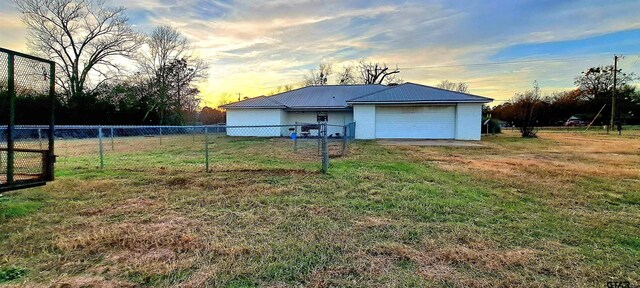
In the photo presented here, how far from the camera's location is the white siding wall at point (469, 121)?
1908 centimetres

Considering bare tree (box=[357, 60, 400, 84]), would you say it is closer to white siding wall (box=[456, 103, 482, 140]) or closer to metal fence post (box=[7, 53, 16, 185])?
white siding wall (box=[456, 103, 482, 140])

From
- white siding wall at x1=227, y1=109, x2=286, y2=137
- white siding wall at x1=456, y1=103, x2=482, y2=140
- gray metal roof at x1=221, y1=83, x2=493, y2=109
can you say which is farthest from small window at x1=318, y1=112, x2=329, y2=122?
white siding wall at x1=456, y1=103, x2=482, y2=140

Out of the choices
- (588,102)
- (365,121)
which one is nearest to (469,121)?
(365,121)

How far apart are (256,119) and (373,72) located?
28740 mm

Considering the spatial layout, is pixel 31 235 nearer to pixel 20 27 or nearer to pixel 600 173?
pixel 600 173

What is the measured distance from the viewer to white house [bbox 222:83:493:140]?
756 inches

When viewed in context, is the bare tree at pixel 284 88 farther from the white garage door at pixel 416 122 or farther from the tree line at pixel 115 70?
the white garage door at pixel 416 122

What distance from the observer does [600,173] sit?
283 inches

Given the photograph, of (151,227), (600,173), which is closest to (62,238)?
(151,227)

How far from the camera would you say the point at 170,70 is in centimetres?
3431

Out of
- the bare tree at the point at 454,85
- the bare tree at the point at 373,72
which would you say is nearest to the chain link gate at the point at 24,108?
the bare tree at the point at 373,72

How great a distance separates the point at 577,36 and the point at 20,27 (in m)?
46.3

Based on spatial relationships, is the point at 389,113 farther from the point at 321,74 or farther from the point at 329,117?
the point at 321,74

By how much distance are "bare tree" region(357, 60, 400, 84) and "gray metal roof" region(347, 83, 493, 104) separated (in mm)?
23370
